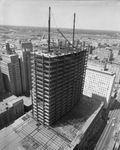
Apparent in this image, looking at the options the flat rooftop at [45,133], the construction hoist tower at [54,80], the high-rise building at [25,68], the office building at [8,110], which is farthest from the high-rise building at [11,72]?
the construction hoist tower at [54,80]

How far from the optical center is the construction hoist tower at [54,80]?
7504 millimetres

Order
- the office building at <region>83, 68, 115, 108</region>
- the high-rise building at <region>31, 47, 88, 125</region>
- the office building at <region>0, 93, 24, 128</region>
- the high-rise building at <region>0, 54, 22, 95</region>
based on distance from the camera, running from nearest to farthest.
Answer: the high-rise building at <region>31, 47, 88, 125</region>
the office building at <region>0, 93, 24, 128</region>
the office building at <region>83, 68, 115, 108</region>
the high-rise building at <region>0, 54, 22, 95</region>

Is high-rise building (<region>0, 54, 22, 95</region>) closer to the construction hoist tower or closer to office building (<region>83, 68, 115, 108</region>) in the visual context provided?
the construction hoist tower

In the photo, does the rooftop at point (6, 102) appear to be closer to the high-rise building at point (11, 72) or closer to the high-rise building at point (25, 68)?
the high-rise building at point (11, 72)

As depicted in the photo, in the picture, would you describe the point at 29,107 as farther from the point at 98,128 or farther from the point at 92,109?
the point at 98,128

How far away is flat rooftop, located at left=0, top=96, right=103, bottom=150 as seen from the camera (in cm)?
736

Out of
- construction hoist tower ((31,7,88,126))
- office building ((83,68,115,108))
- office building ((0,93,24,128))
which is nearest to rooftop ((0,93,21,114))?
office building ((0,93,24,128))

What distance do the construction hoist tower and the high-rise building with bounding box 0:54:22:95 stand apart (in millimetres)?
7010

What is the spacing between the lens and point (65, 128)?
8.72 meters

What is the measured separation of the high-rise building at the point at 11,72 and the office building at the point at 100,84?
970 cm

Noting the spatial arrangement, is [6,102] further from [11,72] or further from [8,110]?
[11,72]

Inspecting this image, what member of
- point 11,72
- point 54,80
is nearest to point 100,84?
point 54,80

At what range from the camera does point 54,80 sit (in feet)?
25.9

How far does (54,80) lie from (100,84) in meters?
8.78
